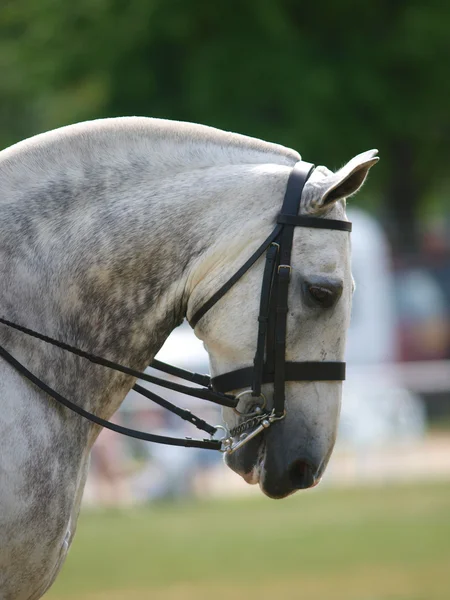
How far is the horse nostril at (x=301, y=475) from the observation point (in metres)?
3.58

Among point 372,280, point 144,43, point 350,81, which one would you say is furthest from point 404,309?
point 144,43

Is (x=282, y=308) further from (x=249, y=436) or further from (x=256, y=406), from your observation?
(x=249, y=436)

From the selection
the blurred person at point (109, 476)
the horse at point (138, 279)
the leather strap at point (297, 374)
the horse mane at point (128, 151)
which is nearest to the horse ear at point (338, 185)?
the horse at point (138, 279)

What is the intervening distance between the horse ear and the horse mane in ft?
0.85

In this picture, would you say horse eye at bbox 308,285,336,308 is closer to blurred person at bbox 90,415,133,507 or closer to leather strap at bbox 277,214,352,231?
leather strap at bbox 277,214,352,231

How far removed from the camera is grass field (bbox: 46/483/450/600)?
8.88m

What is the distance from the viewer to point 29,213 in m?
3.62

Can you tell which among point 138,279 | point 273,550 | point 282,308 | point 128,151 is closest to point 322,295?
point 282,308

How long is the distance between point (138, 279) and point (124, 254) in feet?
0.33

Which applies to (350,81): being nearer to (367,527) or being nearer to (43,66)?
(43,66)

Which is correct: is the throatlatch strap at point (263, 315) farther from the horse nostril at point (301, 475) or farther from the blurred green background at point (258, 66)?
the blurred green background at point (258, 66)

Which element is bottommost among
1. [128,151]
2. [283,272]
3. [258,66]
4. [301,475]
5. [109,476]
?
[301,475]

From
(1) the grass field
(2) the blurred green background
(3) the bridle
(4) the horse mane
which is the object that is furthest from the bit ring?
(2) the blurred green background

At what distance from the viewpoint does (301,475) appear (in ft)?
11.8
